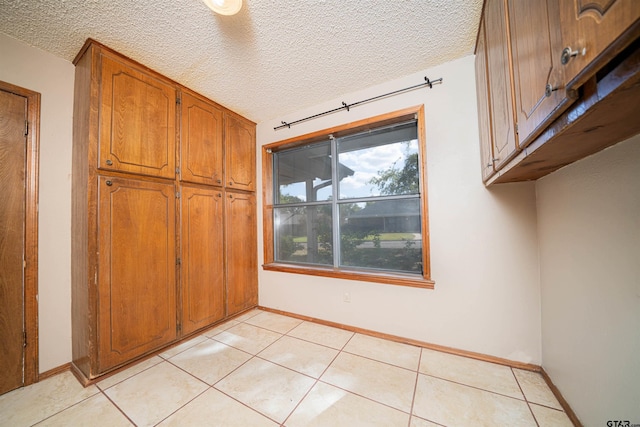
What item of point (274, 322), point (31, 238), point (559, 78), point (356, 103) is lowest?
point (274, 322)

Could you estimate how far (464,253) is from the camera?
6.13 feet

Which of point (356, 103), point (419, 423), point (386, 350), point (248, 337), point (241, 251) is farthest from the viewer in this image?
point (241, 251)

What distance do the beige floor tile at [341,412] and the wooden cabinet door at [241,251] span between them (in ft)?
5.22

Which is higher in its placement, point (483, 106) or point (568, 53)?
point (483, 106)

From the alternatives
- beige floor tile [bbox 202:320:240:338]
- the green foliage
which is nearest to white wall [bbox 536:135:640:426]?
the green foliage

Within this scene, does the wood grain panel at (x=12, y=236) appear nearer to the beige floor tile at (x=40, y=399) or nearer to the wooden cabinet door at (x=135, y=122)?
the beige floor tile at (x=40, y=399)

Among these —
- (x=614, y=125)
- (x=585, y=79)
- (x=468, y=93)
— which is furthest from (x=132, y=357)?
(x=468, y=93)

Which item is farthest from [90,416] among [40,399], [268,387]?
[268,387]

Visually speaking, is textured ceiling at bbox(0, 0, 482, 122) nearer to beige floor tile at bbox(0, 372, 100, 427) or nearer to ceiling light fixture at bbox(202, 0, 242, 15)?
ceiling light fixture at bbox(202, 0, 242, 15)

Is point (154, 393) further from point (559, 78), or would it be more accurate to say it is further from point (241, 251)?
point (559, 78)

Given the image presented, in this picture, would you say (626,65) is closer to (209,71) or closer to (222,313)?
(209,71)

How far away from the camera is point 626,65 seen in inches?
18.0

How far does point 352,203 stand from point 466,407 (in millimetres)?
1818

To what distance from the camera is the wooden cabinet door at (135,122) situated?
1.71 meters
